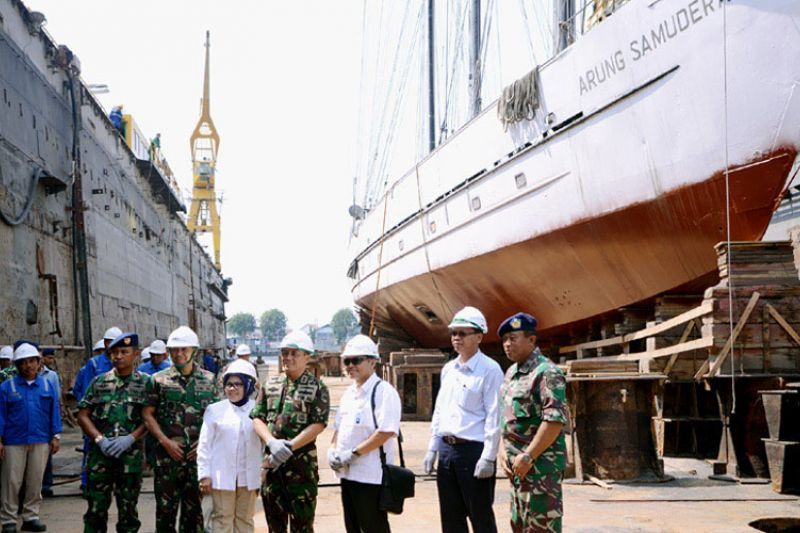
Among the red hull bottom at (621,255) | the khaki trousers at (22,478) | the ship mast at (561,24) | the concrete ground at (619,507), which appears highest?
the ship mast at (561,24)

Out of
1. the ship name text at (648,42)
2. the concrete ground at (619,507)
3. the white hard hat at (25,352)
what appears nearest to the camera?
the concrete ground at (619,507)

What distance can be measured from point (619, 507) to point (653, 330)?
313 cm

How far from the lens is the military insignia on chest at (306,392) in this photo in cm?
418

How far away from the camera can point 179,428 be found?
474 cm

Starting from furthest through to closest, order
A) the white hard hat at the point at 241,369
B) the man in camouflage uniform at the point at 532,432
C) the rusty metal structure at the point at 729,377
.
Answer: the rusty metal structure at the point at 729,377
the white hard hat at the point at 241,369
the man in camouflage uniform at the point at 532,432

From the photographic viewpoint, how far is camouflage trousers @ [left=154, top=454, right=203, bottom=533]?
458 cm

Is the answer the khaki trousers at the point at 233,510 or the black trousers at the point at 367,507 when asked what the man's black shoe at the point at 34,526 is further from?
the black trousers at the point at 367,507

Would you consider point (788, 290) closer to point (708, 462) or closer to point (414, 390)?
point (708, 462)

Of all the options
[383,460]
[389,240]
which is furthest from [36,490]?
[389,240]

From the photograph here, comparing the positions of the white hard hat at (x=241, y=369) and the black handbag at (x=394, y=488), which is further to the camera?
the white hard hat at (x=241, y=369)

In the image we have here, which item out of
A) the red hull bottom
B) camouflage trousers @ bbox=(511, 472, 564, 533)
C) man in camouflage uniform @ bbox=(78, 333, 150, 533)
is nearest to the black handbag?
camouflage trousers @ bbox=(511, 472, 564, 533)

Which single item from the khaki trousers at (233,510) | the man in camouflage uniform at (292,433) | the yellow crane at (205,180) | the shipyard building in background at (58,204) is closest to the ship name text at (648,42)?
the man in camouflage uniform at (292,433)

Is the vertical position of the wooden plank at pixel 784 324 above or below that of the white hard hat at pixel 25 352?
below

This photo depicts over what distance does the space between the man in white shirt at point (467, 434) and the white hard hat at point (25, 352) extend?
129 inches
